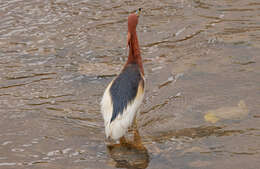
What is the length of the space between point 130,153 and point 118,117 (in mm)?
469

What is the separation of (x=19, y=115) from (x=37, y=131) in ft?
1.80

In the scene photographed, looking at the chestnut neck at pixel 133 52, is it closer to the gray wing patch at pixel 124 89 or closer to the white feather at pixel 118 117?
the gray wing patch at pixel 124 89

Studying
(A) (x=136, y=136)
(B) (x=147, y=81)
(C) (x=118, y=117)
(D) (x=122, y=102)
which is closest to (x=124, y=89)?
(D) (x=122, y=102)

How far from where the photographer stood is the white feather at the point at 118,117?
5512 mm

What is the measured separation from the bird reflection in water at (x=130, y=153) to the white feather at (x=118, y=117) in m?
0.20

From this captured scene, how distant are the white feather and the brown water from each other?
0.26 metres

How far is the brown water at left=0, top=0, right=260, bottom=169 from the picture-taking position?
18.2ft

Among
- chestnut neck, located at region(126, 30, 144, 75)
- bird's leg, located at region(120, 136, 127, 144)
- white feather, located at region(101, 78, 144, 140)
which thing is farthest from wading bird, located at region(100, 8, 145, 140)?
bird's leg, located at region(120, 136, 127, 144)

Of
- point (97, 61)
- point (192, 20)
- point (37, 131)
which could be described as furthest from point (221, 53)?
point (37, 131)

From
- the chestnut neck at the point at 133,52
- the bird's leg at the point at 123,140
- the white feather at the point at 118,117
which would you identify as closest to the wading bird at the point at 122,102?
the white feather at the point at 118,117

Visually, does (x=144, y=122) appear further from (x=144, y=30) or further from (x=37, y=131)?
(x=144, y=30)

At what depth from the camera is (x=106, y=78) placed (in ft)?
24.7

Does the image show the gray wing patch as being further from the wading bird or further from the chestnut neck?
the chestnut neck

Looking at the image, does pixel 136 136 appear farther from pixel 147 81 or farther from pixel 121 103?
pixel 147 81
